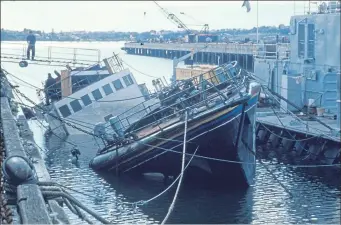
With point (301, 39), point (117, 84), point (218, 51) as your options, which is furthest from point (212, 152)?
point (218, 51)

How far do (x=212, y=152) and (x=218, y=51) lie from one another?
133 ft

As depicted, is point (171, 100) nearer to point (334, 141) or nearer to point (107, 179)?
point (107, 179)

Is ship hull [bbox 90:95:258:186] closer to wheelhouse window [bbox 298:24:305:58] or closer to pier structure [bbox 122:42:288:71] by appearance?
wheelhouse window [bbox 298:24:305:58]

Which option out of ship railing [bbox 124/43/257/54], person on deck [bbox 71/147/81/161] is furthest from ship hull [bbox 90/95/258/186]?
ship railing [bbox 124/43/257/54]

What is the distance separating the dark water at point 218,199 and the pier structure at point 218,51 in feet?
44.4

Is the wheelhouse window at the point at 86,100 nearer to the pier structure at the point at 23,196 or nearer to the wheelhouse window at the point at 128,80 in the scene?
the wheelhouse window at the point at 128,80

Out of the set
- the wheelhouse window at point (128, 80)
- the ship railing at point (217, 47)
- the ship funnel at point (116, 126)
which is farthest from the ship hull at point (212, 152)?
Result: the ship railing at point (217, 47)

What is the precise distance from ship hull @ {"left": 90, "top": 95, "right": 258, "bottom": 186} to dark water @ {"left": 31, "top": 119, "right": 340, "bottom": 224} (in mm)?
413

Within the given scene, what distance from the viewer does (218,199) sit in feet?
57.1

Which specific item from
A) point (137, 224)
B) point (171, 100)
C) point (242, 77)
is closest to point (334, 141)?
point (242, 77)

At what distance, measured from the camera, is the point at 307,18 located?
1123 inches

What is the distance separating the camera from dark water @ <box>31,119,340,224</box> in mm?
15805

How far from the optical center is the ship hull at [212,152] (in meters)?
17.8

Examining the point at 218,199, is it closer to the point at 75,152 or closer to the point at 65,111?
the point at 75,152
